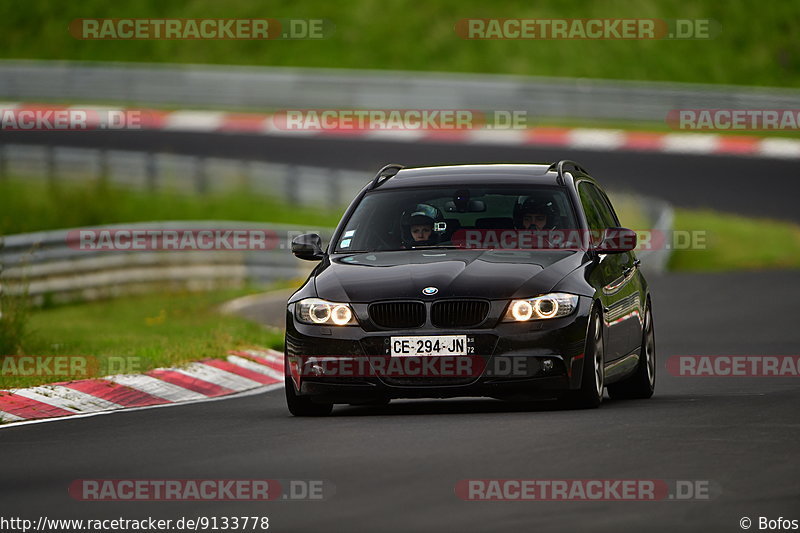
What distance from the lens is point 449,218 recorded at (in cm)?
1197

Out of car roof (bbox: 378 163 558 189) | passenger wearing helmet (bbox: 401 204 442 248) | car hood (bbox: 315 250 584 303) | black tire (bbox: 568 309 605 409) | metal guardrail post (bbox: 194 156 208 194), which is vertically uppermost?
metal guardrail post (bbox: 194 156 208 194)

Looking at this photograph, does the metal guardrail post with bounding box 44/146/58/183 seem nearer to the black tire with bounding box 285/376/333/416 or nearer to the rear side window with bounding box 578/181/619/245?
the rear side window with bounding box 578/181/619/245

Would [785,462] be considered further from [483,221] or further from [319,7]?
[319,7]

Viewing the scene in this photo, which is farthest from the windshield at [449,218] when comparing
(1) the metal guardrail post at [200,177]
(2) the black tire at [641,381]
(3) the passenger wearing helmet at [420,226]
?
(1) the metal guardrail post at [200,177]

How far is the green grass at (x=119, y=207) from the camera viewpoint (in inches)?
1244

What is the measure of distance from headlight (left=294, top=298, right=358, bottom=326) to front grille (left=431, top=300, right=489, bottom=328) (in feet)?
1.69

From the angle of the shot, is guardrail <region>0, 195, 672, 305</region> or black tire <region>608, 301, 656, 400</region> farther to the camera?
guardrail <region>0, 195, 672, 305</region>

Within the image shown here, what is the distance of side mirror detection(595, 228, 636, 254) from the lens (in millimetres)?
11914

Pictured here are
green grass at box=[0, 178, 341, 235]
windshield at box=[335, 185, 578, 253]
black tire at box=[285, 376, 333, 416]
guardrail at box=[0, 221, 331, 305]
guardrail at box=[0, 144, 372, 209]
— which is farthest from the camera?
guardrail at box=[0, 144, 372, 209]

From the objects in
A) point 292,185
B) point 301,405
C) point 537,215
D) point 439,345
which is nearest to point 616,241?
point 537,215

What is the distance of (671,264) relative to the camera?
2823cm

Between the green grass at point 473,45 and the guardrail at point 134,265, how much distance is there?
2351 centimetres

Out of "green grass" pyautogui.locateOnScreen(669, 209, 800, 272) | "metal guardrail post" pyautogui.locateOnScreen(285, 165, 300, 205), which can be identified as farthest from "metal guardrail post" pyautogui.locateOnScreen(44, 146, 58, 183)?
"green grass" pyautogui.locateOnScreen(669, 209, 800, 272)

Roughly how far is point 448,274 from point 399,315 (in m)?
0.42
